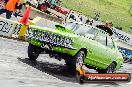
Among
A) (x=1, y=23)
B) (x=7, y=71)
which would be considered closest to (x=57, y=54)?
(x=7, y=71)

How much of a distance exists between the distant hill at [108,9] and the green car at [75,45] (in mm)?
38303

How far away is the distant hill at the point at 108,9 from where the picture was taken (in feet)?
181

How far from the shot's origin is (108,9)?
71812mm

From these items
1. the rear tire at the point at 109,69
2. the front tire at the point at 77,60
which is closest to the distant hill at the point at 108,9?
the rear tire at the point at 109,69

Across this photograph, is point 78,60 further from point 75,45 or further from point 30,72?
point 30,72

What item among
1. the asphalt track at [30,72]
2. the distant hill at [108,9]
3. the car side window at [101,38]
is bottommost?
the distant hill at [108,9]

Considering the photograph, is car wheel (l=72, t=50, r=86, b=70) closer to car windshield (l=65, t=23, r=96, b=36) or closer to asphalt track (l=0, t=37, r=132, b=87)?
asphalt track (l=0, t=37, r=132, b=87)

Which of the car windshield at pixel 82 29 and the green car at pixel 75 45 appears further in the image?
the car windshield at pixel 82 29

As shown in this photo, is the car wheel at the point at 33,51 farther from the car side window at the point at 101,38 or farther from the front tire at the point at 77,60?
the car side window at the point at 101,38

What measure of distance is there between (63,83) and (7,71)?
1755 millimetres

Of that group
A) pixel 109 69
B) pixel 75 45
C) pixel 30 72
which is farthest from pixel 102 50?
pixel 30 72

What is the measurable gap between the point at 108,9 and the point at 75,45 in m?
60.0

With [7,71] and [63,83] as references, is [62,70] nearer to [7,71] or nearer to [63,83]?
[63,83]

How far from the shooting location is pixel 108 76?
12352 mm
